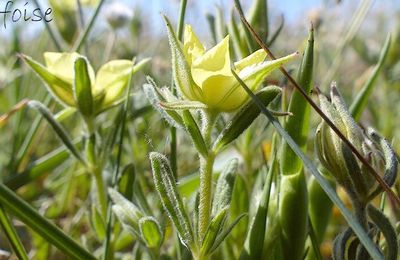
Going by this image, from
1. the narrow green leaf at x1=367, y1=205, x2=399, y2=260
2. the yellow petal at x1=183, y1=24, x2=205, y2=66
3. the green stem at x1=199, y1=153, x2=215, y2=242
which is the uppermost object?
the yellow petal at x1=183, y1=24, x2=205, y2=66

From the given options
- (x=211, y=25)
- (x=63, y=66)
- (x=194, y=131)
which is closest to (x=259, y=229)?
(x=194, y=131)

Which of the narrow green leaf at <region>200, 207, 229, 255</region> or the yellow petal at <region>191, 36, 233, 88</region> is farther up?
the yellow petal at <region>191, 36, 233, 88</region>

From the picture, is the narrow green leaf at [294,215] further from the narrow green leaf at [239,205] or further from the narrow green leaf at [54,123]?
the narrow green leaf at [54,123]

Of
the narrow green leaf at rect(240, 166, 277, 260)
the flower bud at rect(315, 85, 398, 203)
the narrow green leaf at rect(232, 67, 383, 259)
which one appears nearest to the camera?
the narrow green leaf at rect(232, 67, 383, 259)

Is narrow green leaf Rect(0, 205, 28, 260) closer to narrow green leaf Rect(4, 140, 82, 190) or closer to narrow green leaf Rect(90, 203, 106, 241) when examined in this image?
narrow green leaf Rect(90, 203, 106, 241)

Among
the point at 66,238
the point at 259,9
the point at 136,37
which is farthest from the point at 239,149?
the point at 136,37

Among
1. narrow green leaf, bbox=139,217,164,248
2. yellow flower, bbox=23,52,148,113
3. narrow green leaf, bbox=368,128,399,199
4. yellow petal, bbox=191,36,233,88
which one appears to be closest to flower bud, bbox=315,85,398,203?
narrow green leaf, bbox=368,128,399,199

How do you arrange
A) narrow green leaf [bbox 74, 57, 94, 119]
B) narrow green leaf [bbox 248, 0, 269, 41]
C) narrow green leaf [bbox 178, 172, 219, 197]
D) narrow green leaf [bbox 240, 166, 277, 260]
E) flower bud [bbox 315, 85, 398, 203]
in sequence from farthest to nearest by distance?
narrow green leaf [bbox 178, 172, 219, 197], narrow green leaf [bbox 248, 0, 269, 41], narrow green leaf [bbox 74, 57, 94, 119], narrow green leaf [bbox 240, 166, 277, 260], flower bud [bbox 315, 85, 398, 203]

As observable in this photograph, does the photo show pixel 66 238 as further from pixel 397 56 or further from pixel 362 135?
pixel 397 56
